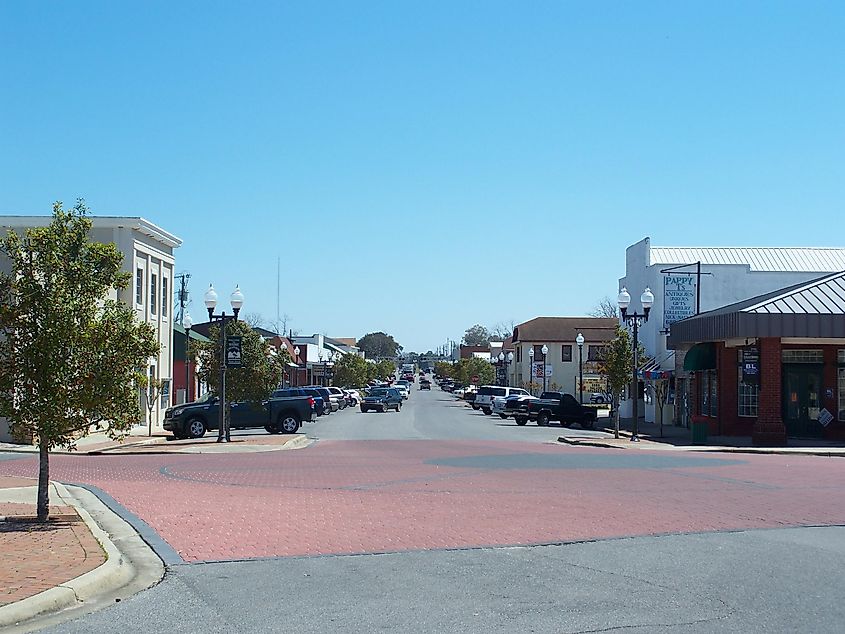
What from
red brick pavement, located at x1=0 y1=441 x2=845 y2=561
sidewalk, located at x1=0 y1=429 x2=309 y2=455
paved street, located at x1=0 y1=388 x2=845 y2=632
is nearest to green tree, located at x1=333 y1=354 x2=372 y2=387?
sidewalk, located at x1=0 y1=429 x2=309 y2=455

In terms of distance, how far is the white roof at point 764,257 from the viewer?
59.0 metres

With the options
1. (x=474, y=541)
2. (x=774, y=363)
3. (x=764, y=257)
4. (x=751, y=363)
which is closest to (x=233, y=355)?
(x=751, y=363)

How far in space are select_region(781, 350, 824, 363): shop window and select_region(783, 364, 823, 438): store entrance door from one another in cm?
24

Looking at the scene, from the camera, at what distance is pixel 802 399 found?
117 feet

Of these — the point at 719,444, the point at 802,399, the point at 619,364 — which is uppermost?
the point at 619,364

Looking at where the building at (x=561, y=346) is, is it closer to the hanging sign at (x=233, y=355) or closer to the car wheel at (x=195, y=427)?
the car wheel at (x=195, y=427)

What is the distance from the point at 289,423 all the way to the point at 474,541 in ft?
88.5

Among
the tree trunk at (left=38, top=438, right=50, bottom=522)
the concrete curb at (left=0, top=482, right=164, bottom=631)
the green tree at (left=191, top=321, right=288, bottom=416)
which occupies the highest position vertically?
the green tree at (left=191, top=321, right=288, bottom=416)

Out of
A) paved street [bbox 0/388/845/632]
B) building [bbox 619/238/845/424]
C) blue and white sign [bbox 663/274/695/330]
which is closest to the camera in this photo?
paved street [bbox 0/388/845/632]

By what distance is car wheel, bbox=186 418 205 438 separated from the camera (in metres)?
35.2

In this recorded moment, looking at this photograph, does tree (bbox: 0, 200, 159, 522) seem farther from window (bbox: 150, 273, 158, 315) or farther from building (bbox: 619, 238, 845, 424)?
building (bbox: 619, 238, 845, 424)

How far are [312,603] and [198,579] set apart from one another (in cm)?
160

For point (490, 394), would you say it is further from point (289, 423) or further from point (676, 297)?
point (289, 423)

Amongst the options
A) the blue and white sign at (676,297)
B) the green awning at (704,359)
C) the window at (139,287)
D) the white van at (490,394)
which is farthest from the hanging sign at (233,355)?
the white van at (490,394)
